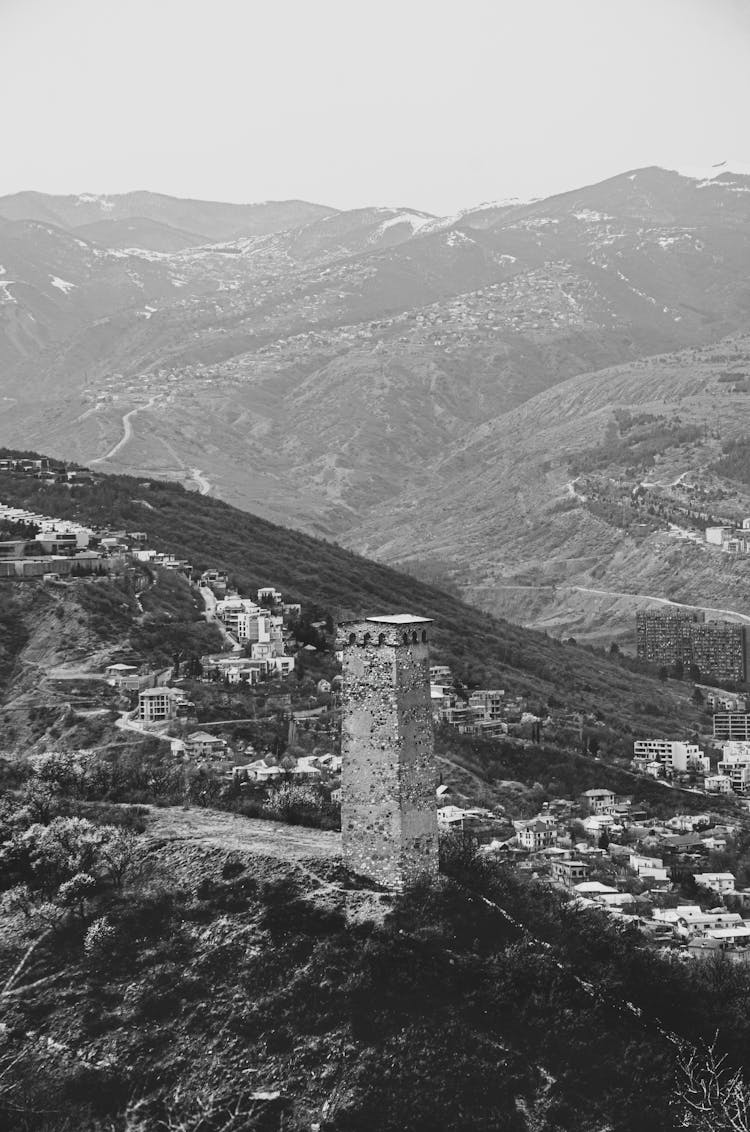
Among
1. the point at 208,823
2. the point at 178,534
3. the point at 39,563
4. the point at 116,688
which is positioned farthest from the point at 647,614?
the point at 208,823

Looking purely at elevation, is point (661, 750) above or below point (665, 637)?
below

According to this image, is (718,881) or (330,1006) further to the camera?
(718,881)

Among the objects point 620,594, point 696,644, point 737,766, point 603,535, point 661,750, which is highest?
point 603,535

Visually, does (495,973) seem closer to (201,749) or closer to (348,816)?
(348,816)

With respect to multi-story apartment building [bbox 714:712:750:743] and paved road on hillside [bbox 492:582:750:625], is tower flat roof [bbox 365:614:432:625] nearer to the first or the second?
multi-story apartment building [bbox 714:712:750:743]

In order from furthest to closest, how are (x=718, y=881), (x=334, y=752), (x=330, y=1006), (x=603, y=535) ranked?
(x=603, y=535)
(x=334, y=752)
(x=718, y=881)
(x=330, y=1006)

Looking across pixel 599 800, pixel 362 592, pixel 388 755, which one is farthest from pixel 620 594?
pixel 388 755

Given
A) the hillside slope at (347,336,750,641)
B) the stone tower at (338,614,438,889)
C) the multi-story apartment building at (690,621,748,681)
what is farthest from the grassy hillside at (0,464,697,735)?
the stone tower at (338,614,438,889)

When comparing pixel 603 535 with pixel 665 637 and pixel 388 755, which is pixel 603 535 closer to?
pixel 665 637
